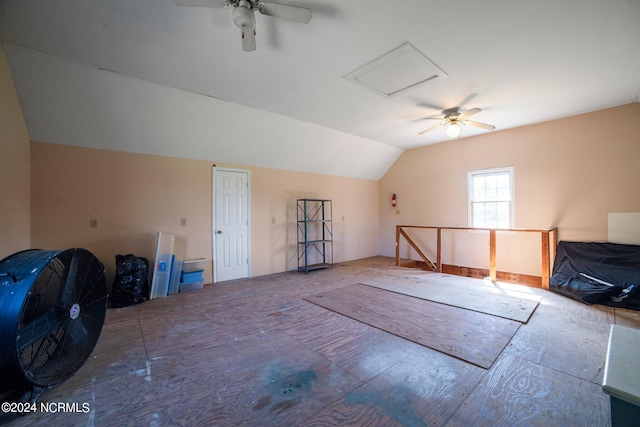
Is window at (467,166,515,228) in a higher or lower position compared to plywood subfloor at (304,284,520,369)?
higher

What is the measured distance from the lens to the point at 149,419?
5.37 ft

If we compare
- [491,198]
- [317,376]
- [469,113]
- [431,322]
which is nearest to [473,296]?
[431,322]

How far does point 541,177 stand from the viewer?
489cm

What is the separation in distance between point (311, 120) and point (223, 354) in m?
3.96

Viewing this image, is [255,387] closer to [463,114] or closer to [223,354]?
[223,354]

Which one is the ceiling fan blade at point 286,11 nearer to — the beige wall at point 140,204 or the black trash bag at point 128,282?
the beige wall at point 140,204

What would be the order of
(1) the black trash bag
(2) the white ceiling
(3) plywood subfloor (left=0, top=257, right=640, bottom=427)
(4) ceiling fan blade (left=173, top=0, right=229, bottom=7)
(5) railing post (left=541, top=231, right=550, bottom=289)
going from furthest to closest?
(5) railing post (left=541, top=231, right=550, bottom=289) → (1) the black trash bag → (2) the white ceiling → (4) ceiling fan blade (left=173, top=0, right=229, bottom=7) → (3) plywood subfloor (left=0, top=257, right=640, bottom=427)

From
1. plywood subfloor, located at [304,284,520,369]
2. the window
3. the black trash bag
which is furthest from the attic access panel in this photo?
the black trash bag

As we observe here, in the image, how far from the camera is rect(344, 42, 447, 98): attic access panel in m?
2.76

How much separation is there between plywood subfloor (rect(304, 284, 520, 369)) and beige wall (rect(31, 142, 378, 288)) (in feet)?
7.21

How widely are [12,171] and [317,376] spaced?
3.88 meters

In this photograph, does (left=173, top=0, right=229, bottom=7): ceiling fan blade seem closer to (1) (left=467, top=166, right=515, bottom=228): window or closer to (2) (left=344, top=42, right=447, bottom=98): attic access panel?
(2) (left=344, top=42, right=447, bottom=98): attic access panel

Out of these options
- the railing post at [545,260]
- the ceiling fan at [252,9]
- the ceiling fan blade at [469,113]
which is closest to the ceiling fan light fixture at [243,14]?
the ceiling fan at [252,9]

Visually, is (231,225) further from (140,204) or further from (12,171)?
(12,171)
